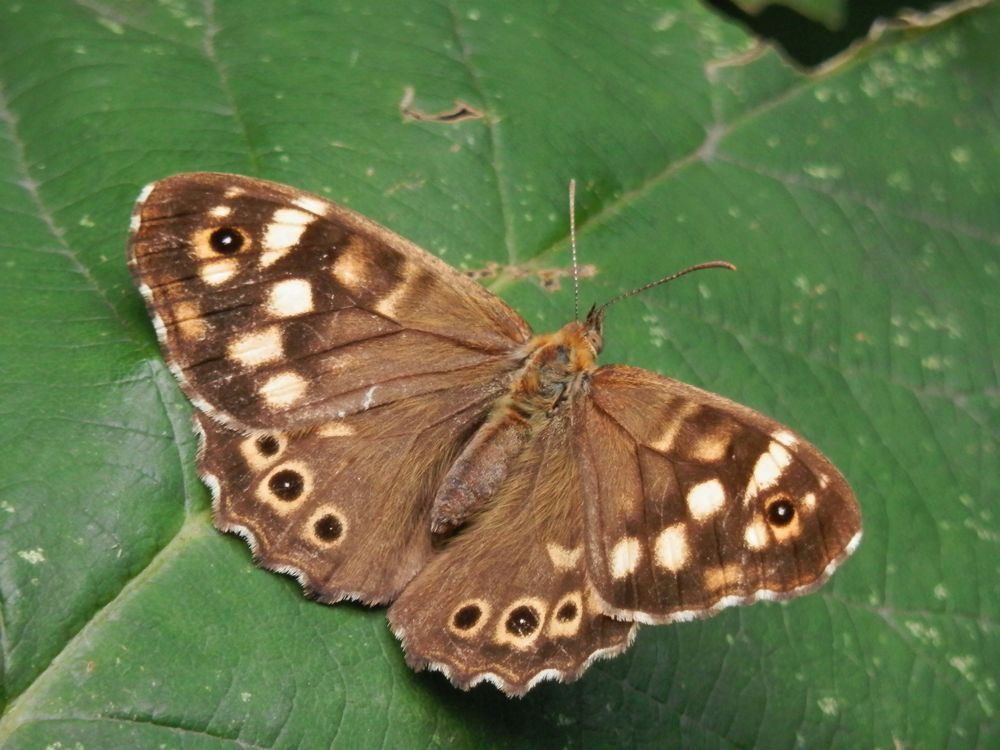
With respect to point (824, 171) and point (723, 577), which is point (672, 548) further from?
point (824, 171)

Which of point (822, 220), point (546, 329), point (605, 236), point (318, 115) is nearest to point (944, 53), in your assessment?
point (822, 220)

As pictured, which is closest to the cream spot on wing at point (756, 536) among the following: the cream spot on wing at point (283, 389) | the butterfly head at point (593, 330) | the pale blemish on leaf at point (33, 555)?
the butterfly head at point (593, 330)

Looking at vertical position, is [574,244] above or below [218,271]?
below

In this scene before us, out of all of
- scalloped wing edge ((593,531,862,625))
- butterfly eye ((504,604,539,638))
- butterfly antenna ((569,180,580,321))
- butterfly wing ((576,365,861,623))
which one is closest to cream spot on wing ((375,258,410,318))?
butterfly antenna ((569,180,580,321))

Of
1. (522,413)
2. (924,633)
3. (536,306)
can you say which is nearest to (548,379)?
(522,413)

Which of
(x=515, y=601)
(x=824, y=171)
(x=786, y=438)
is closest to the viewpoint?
(x=786, y=438)

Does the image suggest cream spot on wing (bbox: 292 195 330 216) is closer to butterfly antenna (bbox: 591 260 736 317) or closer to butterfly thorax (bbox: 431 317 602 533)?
butterfly thorax (bbox: 431 317 602 533)

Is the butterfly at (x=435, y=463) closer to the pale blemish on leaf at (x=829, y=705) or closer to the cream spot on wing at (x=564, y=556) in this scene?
the cream spot on wing at (x=564, y=556)
